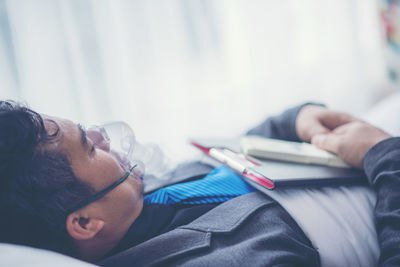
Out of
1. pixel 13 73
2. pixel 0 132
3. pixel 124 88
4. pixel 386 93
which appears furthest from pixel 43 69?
pixel 386 93

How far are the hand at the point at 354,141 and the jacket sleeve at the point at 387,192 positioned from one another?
0.03 m

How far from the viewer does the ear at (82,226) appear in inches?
24.8

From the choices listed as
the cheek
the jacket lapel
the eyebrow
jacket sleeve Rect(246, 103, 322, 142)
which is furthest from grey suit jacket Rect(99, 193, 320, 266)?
jacket sleeve Rect(246, 103, 322, 142)

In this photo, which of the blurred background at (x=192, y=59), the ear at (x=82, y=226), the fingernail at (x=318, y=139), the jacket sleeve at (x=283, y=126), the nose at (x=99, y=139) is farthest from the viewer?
the blurred background at (x=192, y=59)

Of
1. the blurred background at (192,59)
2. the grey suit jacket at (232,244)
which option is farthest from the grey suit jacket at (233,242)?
the blurred background at (192,59)

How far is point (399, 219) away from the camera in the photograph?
621 mm

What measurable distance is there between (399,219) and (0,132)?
2.49ft

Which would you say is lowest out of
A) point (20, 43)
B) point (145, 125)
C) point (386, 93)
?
point (386, 93)

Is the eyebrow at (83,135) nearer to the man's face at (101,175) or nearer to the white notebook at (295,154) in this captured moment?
the man's face at (101,175)

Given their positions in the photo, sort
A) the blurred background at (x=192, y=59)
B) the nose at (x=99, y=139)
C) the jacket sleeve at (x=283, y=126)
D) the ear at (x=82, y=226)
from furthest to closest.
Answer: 1. the blurred background at (x=192, y=59)
2. the jacket sleeve at (x=283, y=126)
3. the nose at (x=99, y=139)
4. the ear at (x=82, y=226)

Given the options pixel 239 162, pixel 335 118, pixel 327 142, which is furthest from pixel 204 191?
pixel 335 118

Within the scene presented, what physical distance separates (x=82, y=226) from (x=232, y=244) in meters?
0.30

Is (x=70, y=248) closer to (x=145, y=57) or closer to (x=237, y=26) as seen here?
(x=145, y=57)

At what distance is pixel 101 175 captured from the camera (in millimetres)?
673
